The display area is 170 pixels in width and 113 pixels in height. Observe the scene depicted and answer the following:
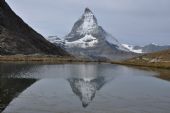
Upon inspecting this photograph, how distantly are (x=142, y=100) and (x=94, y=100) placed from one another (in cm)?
819

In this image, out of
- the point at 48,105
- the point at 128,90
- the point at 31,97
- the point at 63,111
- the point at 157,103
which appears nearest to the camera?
the point at 63,111

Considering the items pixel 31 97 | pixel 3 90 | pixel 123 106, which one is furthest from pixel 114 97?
pixel 3 90

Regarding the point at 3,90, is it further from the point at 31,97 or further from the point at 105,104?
the point at 105,104

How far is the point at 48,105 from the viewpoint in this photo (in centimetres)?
5578

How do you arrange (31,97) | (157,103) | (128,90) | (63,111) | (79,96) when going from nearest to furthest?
(63,111)
(157,103)
(31,97)
(79,96)
(128,90)

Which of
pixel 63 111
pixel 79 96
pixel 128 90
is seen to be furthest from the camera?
pixel 128 90

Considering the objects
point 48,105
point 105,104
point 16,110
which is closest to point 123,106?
point 105,104

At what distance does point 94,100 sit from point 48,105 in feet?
31.0

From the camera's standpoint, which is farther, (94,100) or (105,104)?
(94,100)

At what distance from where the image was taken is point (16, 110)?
51375mm

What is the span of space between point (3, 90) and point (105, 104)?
74.7 feet

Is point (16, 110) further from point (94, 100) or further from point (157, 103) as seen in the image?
Result: point (157, 103)

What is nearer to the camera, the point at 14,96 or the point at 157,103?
the point at 157,103

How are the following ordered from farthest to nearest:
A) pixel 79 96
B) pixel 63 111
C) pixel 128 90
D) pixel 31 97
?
1. pixel 128 90
2. pixel 79 96
3. pixel 31 97
4. pixel 63 111
